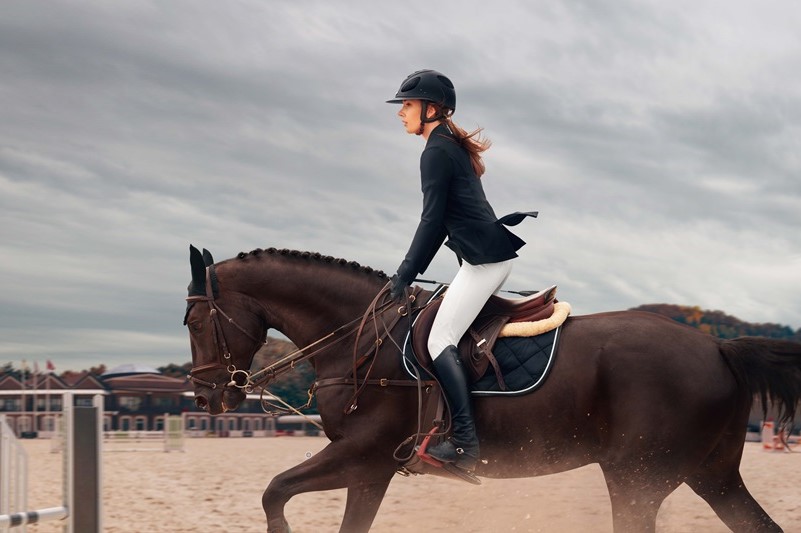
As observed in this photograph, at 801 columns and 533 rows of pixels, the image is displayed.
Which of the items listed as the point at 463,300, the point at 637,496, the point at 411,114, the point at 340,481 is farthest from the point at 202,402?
the point at 637,496

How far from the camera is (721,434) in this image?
6078 millimetres

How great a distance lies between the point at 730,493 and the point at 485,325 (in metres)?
2.06

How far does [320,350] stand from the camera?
649 cm

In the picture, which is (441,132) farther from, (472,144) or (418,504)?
(418,504)

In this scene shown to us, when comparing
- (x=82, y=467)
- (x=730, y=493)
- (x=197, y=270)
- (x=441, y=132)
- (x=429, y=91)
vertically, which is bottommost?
(x=730, y=493)

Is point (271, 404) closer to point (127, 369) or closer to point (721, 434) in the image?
point (721, 434)

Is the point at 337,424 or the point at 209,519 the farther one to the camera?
the point at 209,519

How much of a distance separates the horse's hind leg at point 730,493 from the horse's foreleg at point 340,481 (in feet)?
7.22

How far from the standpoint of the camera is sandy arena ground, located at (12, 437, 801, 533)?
10.6 metres

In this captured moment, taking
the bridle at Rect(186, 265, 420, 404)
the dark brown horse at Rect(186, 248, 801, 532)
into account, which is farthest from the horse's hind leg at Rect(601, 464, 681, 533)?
the bridle at Rect(186, 265, 420, 404)

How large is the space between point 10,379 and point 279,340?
7720 centimetres

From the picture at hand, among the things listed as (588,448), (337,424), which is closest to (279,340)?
(337,424)

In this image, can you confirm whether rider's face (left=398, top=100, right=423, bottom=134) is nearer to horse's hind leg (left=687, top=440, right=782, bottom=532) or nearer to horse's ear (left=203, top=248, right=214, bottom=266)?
horse's ear (left=203, top=248, right=214, bottom=266)

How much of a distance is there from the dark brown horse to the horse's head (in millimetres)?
87
